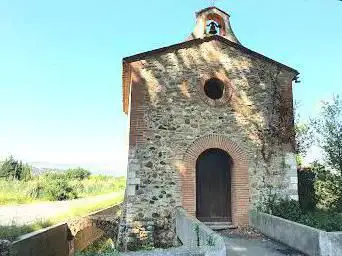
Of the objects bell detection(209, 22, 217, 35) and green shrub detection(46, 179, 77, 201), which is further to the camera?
green shrub detection(46, 179, 77, 201)

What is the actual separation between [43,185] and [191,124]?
1504cm

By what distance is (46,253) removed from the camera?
35.0ft

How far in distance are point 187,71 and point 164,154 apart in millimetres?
2720

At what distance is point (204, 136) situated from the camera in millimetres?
11211

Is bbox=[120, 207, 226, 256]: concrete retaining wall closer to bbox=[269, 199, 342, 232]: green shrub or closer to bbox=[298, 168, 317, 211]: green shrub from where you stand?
bbox=[269, 199, 342, 232]: green shrub

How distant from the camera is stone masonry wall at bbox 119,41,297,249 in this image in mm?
10555

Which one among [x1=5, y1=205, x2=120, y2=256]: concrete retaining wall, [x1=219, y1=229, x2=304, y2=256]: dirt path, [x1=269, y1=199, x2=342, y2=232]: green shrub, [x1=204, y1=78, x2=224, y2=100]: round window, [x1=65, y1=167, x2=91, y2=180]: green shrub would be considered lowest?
[x1=5, y1=205, x2=120, y2=256]: concrete retaining wall

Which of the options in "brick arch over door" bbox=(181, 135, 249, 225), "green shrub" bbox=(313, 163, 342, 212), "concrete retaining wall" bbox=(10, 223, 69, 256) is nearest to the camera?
"concrete retaining wall" bbox=(10, 223, 69, 256)

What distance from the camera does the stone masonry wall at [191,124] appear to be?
10.6 meters

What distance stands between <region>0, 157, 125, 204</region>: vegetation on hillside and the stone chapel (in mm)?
11555

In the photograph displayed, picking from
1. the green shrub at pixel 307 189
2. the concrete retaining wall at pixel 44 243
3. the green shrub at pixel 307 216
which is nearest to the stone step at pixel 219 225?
the green shrub at pixel 307 216

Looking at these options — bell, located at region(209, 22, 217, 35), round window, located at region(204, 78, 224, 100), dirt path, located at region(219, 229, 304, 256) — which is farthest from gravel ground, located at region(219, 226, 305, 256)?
bell, located at region(209, 22, 217, 35)

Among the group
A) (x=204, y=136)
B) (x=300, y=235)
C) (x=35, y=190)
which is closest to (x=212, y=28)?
(x=204, y=136)

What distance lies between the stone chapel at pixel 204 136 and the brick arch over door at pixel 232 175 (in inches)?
1.1
